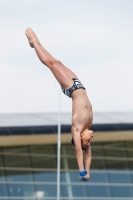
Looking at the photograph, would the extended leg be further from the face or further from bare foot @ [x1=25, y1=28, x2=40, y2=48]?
the face

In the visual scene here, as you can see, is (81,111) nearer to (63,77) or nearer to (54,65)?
(63,77)

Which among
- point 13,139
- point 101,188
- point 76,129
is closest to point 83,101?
point 76,129

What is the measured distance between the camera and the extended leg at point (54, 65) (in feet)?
47.4

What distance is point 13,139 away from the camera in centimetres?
4116

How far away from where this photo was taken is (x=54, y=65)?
1465 cm

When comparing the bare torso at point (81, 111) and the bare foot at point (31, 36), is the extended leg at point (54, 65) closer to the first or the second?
the bare foot at point (31, 36)

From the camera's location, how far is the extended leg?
1446cm

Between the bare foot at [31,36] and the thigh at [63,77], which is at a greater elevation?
the bare foot at [31,36]

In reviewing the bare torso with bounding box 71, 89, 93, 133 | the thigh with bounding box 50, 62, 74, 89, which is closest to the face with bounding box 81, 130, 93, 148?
the bare torso with bounding box 71, 89, 93, 133

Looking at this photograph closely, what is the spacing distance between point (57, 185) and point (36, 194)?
4.04 feet

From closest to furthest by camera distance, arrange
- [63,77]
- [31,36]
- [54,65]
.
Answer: [63,77], [54,65], [31,36]

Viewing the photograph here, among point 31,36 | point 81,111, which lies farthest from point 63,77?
point 31,36

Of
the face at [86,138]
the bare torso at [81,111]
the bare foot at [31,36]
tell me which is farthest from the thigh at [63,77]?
the face at [86,138]

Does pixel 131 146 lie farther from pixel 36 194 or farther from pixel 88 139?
pixel 88 139
